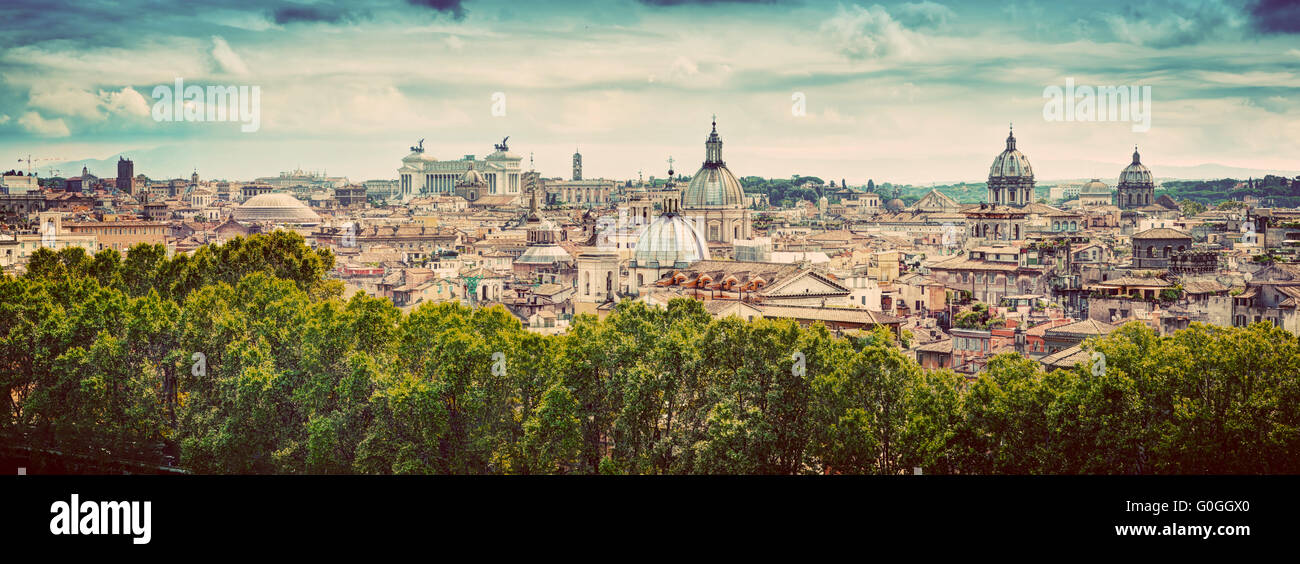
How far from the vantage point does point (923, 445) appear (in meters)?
18.7

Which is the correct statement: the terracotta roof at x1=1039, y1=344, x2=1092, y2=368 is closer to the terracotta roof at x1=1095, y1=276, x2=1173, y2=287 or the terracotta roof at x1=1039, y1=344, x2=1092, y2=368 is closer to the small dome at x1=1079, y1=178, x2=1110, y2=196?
the terracotta roof at x1=1095, y1=276, x2=1173, y2=287

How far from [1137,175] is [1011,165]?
10.9 m

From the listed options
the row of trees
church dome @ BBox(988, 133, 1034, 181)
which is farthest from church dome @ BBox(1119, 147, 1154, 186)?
the row of trees

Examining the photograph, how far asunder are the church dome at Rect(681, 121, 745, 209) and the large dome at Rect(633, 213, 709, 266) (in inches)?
858

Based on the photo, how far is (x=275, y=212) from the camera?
97750mm

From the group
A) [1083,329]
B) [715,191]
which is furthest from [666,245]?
[715,191]

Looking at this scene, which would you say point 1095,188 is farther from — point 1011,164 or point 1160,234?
point 1160,234

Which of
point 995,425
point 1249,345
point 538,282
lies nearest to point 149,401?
point 995,425

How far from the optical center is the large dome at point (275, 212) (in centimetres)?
9619

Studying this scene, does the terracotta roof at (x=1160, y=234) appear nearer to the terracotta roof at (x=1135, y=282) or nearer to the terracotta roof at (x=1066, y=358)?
the terracotta roof at (x=1135, y=282)

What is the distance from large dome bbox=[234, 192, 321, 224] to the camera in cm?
9619

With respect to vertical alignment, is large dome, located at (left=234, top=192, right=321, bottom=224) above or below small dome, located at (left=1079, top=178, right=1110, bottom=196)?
below
